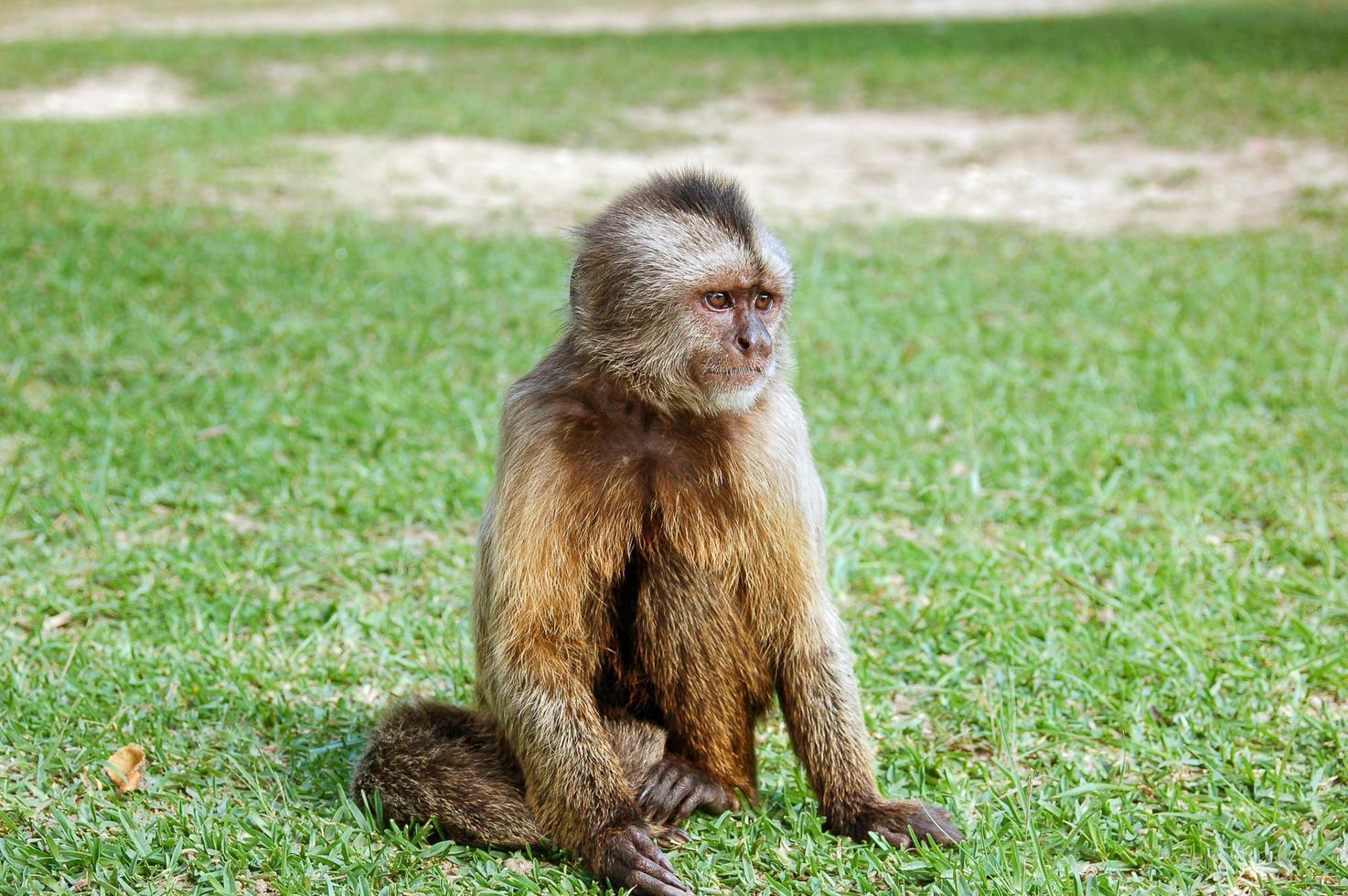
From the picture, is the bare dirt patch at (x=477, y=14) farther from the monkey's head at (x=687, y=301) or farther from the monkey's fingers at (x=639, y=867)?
the monkey's fingers at (x=639, y=867)

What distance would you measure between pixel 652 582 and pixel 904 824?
2.80 feet

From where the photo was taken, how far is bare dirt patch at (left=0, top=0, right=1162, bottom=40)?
60.5ft

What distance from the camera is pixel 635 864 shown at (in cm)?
305

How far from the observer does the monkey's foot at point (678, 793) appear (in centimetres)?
330

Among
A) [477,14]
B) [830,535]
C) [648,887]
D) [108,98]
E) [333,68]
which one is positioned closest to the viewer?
[648,887]

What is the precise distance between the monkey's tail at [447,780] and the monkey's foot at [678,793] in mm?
287

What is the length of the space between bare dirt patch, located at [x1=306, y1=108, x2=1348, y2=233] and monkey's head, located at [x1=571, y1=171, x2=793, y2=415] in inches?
241

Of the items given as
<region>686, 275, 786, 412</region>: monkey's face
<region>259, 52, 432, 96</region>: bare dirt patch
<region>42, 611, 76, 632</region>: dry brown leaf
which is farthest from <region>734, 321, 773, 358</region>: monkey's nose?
<region>259, 52, 432, 96</region>: bare dirt patch

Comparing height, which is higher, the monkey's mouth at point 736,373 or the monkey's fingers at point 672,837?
the monkey's mouth at point 736,373

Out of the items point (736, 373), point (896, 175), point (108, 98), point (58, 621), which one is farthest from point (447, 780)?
point (108, 98)

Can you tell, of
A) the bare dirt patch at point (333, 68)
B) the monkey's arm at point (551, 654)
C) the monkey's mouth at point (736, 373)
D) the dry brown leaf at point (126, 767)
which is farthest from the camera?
the bare dirt patch at point (333, 68)

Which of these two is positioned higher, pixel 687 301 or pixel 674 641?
pixel 687 301

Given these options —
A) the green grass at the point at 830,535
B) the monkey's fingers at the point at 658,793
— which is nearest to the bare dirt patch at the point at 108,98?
the green grass at the point at 830,535

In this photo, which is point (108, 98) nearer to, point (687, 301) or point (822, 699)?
point (687, 301)
